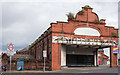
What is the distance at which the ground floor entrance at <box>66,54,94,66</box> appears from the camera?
39406 millimetres

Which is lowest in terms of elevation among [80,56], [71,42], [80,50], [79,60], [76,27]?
[79,60]

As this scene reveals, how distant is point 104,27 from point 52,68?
14988 mm

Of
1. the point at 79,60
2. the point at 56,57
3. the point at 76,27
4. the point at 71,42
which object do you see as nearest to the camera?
the point at 56,57

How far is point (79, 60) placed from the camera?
40.5 meters

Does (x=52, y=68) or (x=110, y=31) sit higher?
(x=110, y=31)

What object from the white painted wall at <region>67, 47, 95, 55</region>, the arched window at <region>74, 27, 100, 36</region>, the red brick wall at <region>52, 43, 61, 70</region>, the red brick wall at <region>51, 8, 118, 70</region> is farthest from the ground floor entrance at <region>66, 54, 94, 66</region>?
the red brick wall at <region>52, 43, 61, 70</region>

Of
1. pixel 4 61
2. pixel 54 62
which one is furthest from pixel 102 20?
pixel 4 61

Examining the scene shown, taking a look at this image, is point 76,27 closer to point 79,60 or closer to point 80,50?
point 80,50

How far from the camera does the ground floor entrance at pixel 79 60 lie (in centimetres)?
3941

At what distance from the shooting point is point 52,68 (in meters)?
30.5

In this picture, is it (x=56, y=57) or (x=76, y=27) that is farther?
Answer: (x=76, y=27)

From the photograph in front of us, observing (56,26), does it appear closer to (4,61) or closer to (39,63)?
(39,63)

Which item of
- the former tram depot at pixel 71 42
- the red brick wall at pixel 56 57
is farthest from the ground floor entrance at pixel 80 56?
the red brick wall at pixel 56 57

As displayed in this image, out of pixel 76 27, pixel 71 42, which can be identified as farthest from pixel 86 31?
pixel 71 42
